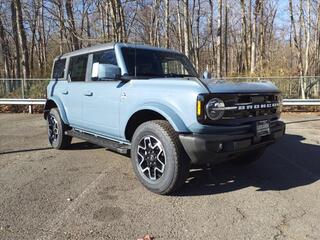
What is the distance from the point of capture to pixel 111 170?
6.02 meters

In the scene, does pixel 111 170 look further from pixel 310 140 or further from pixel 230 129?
pixel 310 140

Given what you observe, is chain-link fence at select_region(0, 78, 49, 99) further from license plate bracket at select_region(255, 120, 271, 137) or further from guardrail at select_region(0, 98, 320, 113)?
license plate bracket at select_region(255, 120, 271, 137)

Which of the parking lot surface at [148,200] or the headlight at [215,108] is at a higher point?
the headlight at [215,108]

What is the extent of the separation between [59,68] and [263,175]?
4.63 m

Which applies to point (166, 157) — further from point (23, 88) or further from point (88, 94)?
point (23, 88)

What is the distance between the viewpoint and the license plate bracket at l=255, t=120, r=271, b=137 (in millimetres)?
4793

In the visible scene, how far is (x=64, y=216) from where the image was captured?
4133 millimetres

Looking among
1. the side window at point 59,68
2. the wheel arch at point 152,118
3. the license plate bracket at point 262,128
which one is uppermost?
the side window at point 59,68

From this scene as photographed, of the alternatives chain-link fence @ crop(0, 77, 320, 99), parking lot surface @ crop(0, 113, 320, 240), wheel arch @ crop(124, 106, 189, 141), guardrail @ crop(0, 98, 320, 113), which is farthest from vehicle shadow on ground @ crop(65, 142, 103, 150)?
chain-link fence @ crop(0, 77, 320, 99)

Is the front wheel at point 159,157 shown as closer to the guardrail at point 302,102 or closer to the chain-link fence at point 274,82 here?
the chain-link fence at point 274,82

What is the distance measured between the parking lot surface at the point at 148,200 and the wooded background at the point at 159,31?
11.3 meters

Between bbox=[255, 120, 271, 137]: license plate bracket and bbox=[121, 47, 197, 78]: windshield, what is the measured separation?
1810 mm

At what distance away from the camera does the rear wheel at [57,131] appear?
24.1 feet

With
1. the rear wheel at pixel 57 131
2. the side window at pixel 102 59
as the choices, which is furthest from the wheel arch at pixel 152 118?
Result: the rear wheel at pixel 57 131
